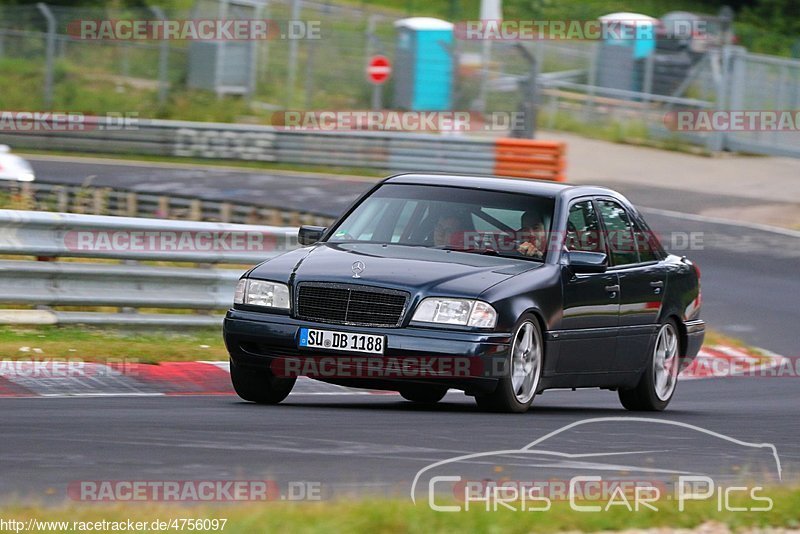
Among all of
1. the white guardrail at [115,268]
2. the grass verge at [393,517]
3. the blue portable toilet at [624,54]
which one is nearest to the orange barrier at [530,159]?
the blue portable toilet at [624,54]

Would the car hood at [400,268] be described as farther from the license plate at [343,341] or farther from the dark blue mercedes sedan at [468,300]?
the license plate at [343,341]

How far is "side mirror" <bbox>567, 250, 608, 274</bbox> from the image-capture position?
372 inches

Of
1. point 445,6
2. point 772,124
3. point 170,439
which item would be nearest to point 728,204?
point 772,124

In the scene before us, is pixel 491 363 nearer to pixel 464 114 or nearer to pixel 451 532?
pixel 451 532

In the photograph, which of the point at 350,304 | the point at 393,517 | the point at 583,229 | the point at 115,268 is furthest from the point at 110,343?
the point at 393,517

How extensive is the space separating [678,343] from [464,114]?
74.2 ft

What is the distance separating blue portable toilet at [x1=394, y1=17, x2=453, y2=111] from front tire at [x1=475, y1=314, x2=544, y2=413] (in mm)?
24766

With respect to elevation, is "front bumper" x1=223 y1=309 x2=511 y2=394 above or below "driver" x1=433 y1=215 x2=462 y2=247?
below

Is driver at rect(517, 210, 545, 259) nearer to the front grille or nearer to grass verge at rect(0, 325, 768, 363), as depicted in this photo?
the front grille

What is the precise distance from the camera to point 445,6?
185 feet

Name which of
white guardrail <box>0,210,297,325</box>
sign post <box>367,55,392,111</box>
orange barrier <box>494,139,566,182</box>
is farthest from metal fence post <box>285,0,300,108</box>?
white guardrail <box>0,210,297,325</box>

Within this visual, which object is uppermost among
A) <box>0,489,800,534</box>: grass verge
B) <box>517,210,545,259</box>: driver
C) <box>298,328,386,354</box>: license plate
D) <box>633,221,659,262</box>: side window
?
<box>517,210,545,259</box>: driver

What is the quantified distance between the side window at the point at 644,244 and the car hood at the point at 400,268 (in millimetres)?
1489

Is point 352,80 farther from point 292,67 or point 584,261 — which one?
point 584,261
